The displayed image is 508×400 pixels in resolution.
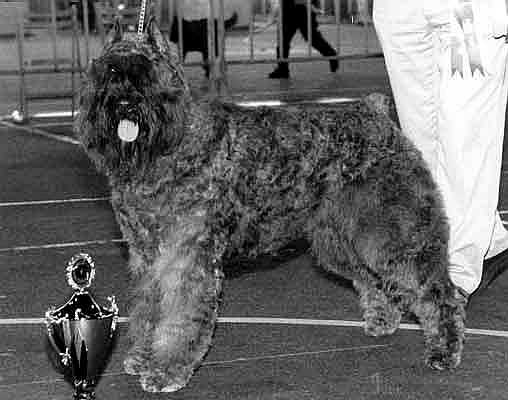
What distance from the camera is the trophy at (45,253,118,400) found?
12.9 ft

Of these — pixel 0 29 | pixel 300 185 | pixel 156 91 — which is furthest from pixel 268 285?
pixel 0 29

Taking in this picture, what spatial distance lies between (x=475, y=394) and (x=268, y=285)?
194cm

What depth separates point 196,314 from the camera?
176 inches

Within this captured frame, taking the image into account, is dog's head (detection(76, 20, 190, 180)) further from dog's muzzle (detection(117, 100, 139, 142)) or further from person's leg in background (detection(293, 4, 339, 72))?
person's leg in background (detection(293, 4, 339, 72))

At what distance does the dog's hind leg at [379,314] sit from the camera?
5.31m

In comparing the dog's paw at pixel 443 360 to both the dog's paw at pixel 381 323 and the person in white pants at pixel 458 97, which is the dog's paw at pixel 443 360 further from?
the person in white pants at pixel 458 97

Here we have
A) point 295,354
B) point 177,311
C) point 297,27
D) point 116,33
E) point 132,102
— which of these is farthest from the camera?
point 297,27

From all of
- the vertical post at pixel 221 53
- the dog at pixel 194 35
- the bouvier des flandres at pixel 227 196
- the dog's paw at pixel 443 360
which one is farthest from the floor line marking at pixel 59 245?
the dog at pixel 194 35

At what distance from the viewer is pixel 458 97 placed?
555cm

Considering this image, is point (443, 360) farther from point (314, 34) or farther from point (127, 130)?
point (314, 34)

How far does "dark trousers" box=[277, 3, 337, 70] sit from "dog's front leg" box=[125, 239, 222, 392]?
11.7 meters

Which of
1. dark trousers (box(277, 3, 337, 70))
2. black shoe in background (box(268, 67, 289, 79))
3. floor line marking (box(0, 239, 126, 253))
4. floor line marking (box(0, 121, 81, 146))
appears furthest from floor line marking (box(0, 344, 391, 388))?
black shoe in background (box(268, 67, 289, 79))

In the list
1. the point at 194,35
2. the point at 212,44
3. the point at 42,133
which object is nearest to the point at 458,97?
the point at 42,133

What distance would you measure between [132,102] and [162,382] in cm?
120
